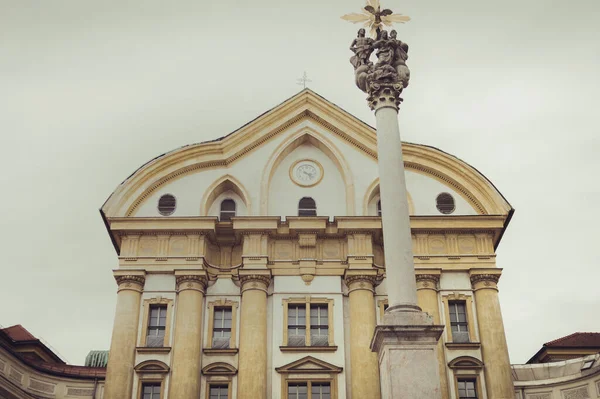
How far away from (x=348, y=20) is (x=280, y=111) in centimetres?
1114

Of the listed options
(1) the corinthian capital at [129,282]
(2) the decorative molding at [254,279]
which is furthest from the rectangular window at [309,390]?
(1) the corinthian capital at [129,282]

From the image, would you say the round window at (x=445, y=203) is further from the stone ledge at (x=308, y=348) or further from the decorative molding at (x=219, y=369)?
the decorative molding at (x=219, y=369)

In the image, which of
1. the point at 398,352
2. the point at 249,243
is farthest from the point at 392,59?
the point at 249,243

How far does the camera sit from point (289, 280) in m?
30.9

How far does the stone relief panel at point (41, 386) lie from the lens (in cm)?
3045

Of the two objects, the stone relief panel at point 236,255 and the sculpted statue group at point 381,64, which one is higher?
the sculpted statue group at point 381,64

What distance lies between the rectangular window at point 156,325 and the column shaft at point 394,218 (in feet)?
41.4

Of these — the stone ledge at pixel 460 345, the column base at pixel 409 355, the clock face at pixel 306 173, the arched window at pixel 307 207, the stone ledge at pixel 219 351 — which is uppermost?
the clock face at pixel 306 173

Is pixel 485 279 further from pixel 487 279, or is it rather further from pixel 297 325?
pixel 297 325

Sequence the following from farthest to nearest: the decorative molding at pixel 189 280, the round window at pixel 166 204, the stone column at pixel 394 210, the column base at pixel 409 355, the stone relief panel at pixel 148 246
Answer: the round window at pixel 166 204
the stone relief panel at pixel 148 246
the decorative molding at pixel 189 280
the stone column at pixel 394 210
the column base at pixel 409 355

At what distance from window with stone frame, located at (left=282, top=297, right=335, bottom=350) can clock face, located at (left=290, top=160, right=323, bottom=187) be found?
5554 mm

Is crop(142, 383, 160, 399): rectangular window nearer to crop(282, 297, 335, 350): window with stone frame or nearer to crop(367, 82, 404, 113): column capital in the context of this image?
crop(282, 297, 335, 350): window with stone frame

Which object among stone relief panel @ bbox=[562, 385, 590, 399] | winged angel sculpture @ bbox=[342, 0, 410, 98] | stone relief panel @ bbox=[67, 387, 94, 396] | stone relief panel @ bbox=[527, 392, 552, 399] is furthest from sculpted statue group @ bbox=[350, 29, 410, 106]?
stone relief panel @ bbox=[67, 387, 94, 396]

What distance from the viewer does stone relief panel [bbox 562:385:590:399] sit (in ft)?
95.3
